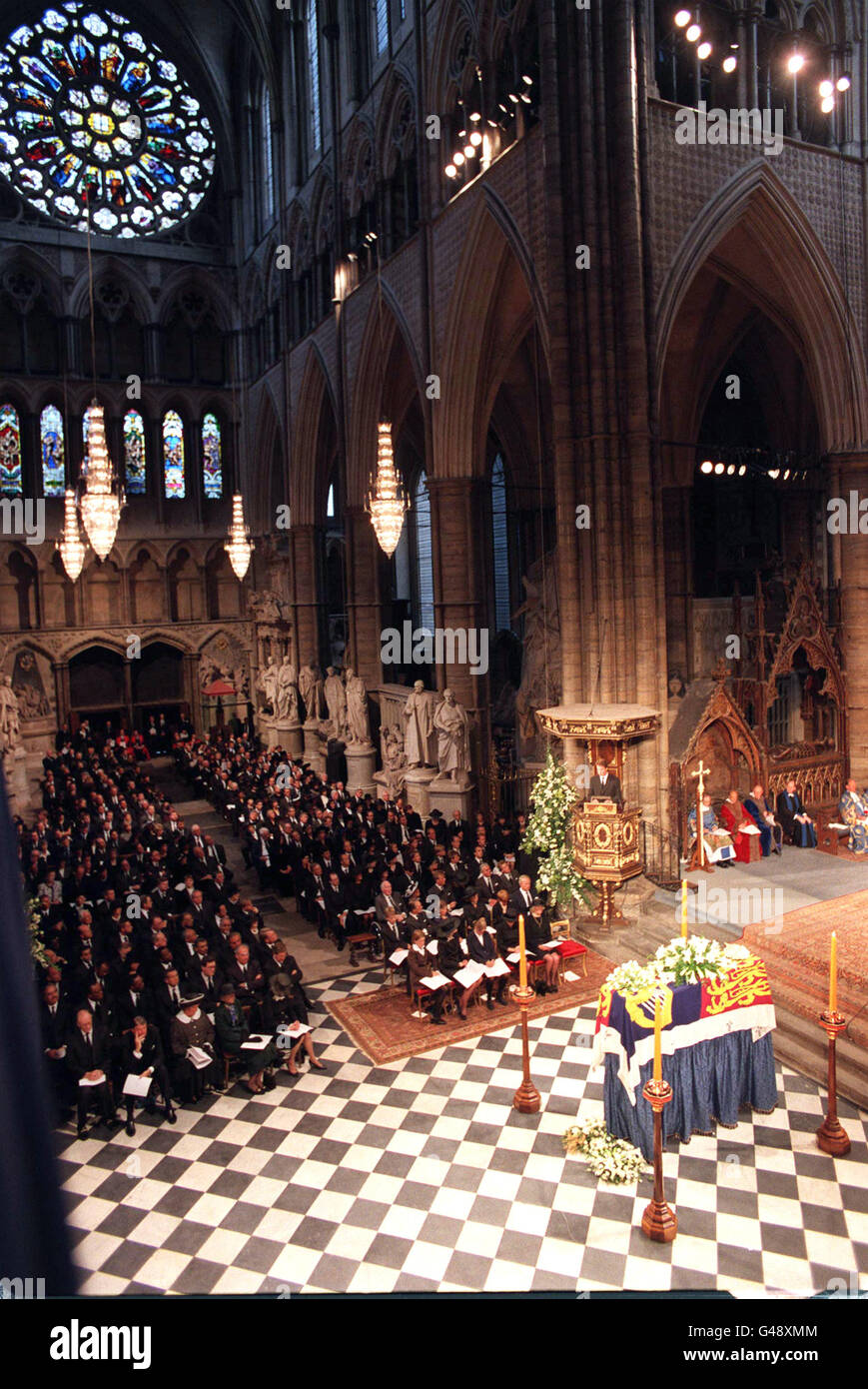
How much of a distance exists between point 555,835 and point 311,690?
1554 centimetres

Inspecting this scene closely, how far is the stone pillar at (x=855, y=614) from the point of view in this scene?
16.5m

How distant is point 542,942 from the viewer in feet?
38.0

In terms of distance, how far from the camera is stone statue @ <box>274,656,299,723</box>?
92.1 ft

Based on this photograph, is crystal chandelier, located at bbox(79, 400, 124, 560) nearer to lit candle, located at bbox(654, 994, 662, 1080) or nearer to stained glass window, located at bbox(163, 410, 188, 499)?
lit candle, located at bbox(654, 994, 662, 1080)

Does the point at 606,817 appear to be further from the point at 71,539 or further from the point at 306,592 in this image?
the point at 306,592

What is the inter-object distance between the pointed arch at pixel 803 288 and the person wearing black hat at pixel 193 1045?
1253 cm

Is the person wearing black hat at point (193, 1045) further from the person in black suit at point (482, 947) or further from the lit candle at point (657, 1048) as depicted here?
the lit candle at point (657, 1048)

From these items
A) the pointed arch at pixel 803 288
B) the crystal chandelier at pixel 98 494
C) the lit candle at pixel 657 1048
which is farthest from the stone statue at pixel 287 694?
the lit candle at pixel 657 1048

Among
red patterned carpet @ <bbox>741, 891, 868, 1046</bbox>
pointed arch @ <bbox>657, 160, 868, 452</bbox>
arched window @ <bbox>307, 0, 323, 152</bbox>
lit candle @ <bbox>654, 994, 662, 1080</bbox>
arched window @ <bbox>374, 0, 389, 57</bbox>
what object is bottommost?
red patterned carpet @ <bbox>741, 891, 868, 1046</bbox>

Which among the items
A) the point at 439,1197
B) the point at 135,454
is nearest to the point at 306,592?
the point at 135,454

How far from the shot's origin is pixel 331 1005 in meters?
11.5

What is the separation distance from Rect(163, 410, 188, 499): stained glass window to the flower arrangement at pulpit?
2402cm

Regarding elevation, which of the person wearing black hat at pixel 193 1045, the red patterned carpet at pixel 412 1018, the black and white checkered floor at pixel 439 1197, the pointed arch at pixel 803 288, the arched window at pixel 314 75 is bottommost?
the black and white checkered floor at pixel 439 1197

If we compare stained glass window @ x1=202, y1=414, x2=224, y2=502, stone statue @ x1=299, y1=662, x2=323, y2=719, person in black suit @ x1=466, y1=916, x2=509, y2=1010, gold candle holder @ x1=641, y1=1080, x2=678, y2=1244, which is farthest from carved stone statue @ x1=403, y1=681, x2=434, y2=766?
stained glass window @ x1=202, y1=414, x2=224, y2=502
